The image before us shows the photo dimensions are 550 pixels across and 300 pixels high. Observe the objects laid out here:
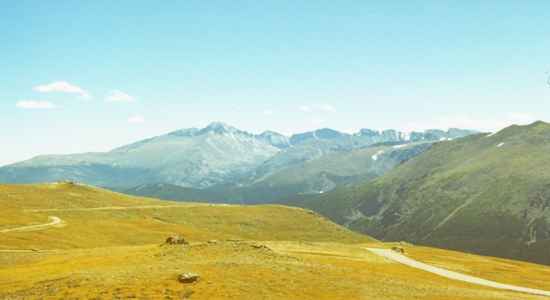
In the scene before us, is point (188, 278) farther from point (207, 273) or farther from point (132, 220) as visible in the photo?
point (132, 220)

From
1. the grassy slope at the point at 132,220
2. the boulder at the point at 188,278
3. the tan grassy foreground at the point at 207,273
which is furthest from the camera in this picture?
the grassy slope at the point at 132,220

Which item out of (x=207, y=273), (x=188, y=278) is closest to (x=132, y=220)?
(x=207, y=273)

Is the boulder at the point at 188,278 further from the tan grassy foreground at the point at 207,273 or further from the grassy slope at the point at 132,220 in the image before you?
the grassy slope at the point at 132,220

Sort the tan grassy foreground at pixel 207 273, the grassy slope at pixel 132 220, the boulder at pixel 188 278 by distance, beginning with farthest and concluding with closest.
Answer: the grassy slope at pixel 132 220
the boulder at pixel 188 278
the tan grassy foreground at pixel 207 273

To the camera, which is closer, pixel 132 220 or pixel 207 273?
pixel 207 273

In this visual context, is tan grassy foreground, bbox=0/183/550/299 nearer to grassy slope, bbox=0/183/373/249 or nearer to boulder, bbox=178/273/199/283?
boulder, bbox=178/273/199/283

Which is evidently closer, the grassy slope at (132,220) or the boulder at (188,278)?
the boulder at (188,278)

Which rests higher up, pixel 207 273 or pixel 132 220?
pixel 207 273

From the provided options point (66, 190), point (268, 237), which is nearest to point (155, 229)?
point (268, 237)

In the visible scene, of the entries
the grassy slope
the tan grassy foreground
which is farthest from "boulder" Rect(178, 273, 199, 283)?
the grassy slope

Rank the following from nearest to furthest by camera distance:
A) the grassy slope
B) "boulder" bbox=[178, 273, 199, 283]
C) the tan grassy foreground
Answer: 1. the tan grassy foreground
2. "boulder" bbox=[178, 273, 199, 283]
3. the grassy slope

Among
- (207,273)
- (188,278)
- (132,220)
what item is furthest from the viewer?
(132,220)

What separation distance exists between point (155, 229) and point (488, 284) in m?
94.1

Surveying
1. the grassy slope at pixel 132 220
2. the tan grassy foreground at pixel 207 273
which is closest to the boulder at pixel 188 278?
the tan grassy foreground at pixel 207 273
